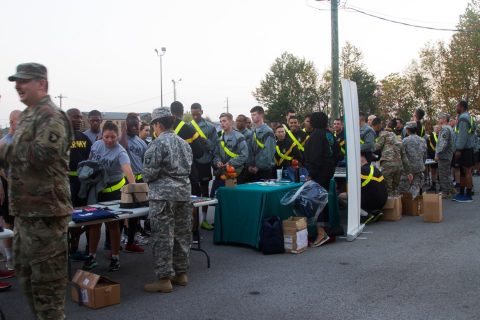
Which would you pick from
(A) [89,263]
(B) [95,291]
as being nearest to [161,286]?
(B) [95,291]

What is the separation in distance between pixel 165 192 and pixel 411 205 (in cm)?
545

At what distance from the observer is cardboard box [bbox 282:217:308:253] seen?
5941 mm

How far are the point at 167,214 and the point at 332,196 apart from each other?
298 centimetres

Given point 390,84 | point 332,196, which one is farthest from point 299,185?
point 390,84

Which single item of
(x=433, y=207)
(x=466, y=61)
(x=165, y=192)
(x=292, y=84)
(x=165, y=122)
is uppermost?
(x=292, y=84)

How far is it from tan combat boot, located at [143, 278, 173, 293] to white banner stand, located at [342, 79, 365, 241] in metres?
2.89

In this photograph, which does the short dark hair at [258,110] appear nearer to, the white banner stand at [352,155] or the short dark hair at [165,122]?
the white banner stand at [352,155]

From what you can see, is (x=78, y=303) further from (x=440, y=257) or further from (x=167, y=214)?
(x=440, y=257)

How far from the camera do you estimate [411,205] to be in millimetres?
8492

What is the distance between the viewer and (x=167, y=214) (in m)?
4.59

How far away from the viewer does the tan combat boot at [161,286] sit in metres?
4.60

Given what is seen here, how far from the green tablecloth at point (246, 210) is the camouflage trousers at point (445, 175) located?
193 inches

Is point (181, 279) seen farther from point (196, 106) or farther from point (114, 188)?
point (196, 106)

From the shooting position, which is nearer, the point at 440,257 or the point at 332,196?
the point at 440,257
